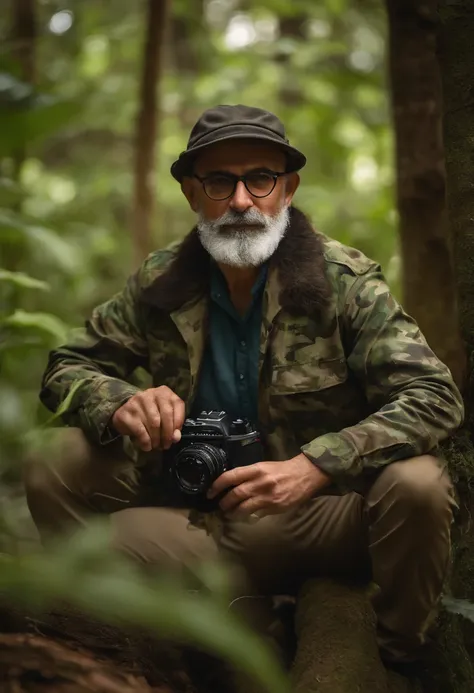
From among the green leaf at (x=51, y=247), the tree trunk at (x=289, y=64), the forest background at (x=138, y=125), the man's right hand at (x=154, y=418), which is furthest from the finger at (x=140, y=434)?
the tree trunk at (x=289, y=64)

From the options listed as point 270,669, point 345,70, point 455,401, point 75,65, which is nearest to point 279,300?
point 455,401

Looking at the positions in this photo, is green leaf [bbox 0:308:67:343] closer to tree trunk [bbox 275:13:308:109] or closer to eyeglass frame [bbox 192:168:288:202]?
eyeglass frame [bbox 192:168:288:202]

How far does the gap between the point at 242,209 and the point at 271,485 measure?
108 cm

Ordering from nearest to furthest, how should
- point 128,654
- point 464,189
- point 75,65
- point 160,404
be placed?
point 128,654, point 464,189, point 160,404, point 75,65

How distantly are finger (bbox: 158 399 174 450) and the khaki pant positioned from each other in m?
0.33

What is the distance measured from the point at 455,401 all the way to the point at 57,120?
93.6 inches

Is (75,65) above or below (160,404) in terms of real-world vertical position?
above

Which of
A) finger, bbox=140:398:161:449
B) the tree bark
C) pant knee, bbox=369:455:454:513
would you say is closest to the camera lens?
finger, bbox=140:398:161:449

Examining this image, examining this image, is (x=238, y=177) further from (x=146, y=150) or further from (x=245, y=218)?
(x=146, y=150)

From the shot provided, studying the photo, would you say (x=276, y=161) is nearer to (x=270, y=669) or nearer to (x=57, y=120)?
(x=57, y=120)

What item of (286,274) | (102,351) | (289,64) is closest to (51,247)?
(102,351)

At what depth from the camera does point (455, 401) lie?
238cm

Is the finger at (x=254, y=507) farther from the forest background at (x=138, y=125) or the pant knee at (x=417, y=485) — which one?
the forest background at (x=138, y=125)

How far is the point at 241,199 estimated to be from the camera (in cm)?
279
